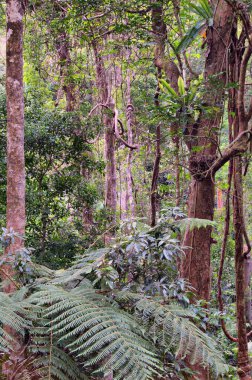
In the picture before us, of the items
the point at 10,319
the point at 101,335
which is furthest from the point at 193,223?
the point at 10,319

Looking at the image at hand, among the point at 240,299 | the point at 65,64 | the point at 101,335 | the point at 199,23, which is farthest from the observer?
the point at 65,64

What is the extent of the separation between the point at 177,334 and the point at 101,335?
0.24 meters

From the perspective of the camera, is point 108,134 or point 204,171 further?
point 108,134

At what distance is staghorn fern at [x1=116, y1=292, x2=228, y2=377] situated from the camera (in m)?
1.10

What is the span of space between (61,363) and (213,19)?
2912 millimetres

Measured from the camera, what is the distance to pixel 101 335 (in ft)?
3.51

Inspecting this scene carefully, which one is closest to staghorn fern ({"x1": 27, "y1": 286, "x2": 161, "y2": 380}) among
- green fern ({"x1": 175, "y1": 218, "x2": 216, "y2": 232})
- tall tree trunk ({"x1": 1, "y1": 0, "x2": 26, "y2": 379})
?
green fern ({"x1": 175, "y1": 218, "x2": 216, "y2": 232})

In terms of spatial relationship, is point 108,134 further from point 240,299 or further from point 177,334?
point 177,334

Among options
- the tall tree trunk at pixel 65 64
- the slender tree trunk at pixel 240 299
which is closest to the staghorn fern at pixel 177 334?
the slender tree trunk at pixel 240 299

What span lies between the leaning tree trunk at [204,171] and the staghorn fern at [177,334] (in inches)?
76.0

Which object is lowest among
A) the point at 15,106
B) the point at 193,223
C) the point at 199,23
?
the point at 193,223

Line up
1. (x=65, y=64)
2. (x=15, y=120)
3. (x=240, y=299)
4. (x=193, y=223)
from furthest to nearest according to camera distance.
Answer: (x=65, y=64), (x=15, y=120), (x=240, y=299), (x=193, y=223)

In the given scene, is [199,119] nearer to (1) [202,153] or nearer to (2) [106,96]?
(1) [202,153]

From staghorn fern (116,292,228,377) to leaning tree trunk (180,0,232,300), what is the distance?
1.93m
